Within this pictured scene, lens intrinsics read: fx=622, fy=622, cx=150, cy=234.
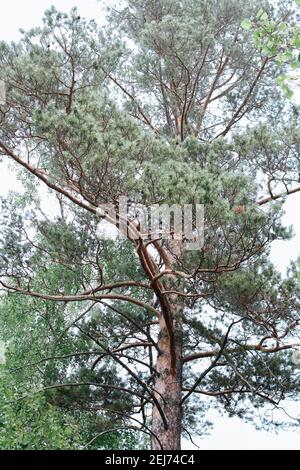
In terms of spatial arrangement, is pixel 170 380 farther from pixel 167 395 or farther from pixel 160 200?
pixel 160 200

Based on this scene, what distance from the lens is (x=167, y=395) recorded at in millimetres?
5320

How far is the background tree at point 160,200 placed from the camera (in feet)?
14.9

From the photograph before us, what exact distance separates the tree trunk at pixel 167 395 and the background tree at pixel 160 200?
0.01 metres

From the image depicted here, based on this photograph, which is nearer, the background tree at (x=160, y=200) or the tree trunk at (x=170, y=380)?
the background tree at (x=160, y=200)

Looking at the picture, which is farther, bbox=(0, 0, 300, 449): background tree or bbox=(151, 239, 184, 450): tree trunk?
bbox=(151, 239, 184, 450): tree trunk

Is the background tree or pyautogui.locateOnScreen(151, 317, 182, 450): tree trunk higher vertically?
the background tree

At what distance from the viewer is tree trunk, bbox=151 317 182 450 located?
201 inches

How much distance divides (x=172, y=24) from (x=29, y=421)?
3692 millimetres

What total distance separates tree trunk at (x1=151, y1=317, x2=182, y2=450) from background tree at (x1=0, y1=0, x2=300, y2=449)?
0.01 meters

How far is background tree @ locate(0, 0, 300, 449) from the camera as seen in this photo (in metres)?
4.53

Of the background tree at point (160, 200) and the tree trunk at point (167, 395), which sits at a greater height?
the background tree at point (160, 200)

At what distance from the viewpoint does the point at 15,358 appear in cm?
720

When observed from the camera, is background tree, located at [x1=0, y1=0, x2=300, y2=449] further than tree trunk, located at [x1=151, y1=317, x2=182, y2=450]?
No

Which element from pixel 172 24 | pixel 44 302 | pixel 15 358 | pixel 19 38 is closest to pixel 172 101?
pixel 172 24
